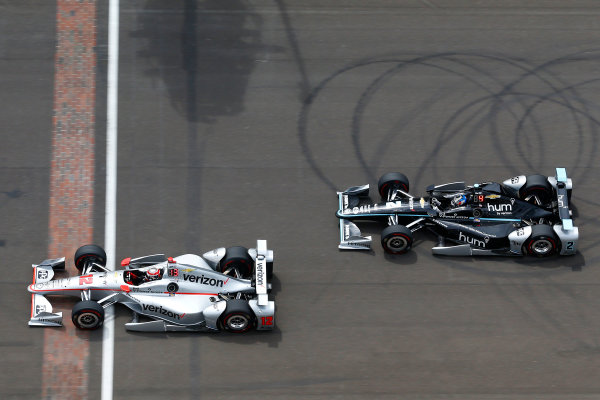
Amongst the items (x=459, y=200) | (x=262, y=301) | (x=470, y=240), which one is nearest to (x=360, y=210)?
(x=459, y=200)

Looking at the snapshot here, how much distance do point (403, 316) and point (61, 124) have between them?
412 inches

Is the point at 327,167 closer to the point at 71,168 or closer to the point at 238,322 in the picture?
the point at 238,322

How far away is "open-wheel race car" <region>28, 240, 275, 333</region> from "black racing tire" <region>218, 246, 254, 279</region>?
1.13 feet

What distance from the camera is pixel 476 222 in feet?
73.8

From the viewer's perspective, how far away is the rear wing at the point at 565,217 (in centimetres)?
2216

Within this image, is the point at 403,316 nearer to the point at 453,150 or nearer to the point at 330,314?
→ the point at 330,314

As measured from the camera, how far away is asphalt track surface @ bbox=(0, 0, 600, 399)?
20625mm

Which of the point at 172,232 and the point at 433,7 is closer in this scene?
the point at 172,232

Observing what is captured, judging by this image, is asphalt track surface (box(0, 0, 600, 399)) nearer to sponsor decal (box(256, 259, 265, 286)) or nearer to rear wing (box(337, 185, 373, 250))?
rear wing (box(337, 185, 373, 250))

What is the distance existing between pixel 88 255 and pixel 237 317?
377 cm

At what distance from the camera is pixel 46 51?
2666cm

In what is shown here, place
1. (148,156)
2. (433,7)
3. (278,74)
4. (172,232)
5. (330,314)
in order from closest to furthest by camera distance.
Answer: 1. (330,314)
2. (172,232)
3. (148,156)
4. (278,74)
5. (433,7)

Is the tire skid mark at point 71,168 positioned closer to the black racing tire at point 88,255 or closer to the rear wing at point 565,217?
the black racing tire at point 88,255

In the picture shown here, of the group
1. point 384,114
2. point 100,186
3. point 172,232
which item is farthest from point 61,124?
point 384,114
